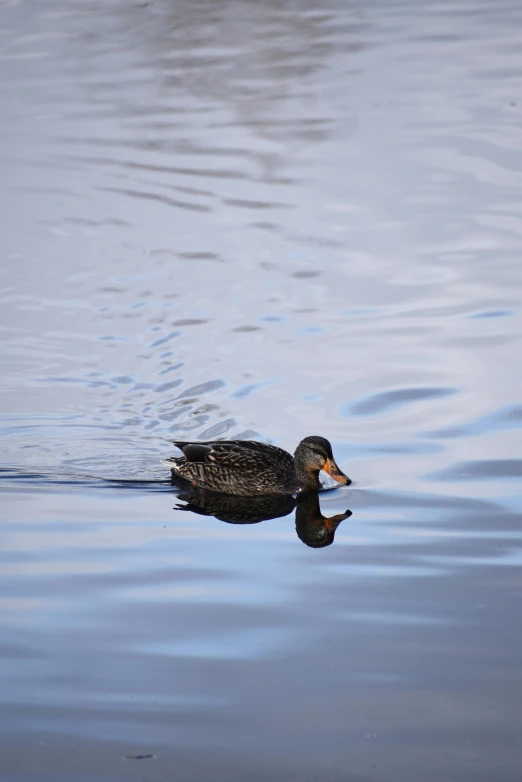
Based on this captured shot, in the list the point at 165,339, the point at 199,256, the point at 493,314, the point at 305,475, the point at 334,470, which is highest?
the point at 334,470

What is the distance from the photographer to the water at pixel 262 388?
549 cm

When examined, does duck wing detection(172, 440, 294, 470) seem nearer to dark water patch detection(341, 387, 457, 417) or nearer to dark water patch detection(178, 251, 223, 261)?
dark water patch detection(341, 387, 457, 417)

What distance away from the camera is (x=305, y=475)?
29.2ft

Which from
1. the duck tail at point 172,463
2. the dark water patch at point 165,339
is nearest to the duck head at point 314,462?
the duck tail at point 172,463

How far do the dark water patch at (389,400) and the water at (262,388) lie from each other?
1.0 inches

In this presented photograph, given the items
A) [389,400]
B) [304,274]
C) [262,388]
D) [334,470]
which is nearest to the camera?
[334,470]

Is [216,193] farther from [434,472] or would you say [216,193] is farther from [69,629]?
[69,629]

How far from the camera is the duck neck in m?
8.85

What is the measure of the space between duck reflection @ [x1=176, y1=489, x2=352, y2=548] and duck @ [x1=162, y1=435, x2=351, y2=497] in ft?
0.19

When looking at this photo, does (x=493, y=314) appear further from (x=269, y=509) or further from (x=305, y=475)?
(x=269, y=509)

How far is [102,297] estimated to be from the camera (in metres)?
13.4

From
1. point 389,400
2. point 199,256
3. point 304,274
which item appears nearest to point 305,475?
point 389,400

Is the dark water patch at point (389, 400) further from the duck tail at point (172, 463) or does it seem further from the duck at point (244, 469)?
the duck tail at point (172, 463)

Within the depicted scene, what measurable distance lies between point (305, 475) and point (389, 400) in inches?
64.4
